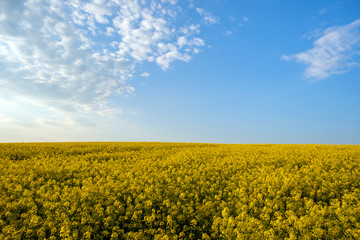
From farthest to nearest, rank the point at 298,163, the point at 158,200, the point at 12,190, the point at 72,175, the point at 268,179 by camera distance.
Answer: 1. the point at 298,163
2. the point at 72,175
3. the point at 268,179
4. the point at 12,190
5. the point at 158,200

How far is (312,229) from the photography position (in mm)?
6195

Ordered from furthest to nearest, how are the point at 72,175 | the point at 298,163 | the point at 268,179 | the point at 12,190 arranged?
1. the point at 298,163
2. the point at 72,175
3. the point at 268,179
4. the point at 12,190

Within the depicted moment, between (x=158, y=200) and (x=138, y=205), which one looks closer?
(x=138, y=205)

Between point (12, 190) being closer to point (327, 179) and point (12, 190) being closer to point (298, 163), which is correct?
point (327, 179)

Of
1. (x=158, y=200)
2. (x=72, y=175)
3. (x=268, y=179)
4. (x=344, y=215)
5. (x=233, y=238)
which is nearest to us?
(x=233, y=238)

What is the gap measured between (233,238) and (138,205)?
3223mm

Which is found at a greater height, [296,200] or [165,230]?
[296,200]

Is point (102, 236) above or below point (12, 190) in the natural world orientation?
below

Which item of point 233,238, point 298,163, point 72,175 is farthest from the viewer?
point 298,163

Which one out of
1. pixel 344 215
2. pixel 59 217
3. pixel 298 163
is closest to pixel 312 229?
pixel 344 215

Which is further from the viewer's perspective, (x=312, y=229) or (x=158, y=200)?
(x=158, y=200)

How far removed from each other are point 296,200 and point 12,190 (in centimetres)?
1154

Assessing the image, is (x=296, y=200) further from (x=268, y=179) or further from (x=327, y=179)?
(x=327, y=179)

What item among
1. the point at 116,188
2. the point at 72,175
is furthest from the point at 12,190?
the point at 116,188
